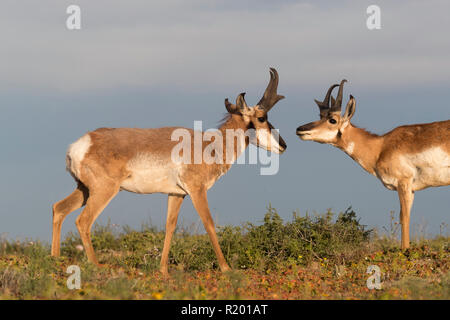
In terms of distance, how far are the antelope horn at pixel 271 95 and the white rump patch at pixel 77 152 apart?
420 centimetres

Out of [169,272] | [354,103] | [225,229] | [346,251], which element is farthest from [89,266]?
[354,103]

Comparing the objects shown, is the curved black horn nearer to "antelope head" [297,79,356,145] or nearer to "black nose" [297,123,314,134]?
"antelope head" [297,79,356,145]

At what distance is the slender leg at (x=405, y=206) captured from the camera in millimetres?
14203

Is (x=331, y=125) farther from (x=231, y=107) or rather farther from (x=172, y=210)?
(x=172, y=210)

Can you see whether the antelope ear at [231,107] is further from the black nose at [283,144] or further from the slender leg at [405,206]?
the slender leg at [405,206]

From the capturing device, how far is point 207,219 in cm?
1256

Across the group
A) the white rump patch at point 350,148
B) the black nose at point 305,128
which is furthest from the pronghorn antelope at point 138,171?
the white rump patch at point 350,148

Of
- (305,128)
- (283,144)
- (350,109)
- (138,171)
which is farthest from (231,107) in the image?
(350,109)

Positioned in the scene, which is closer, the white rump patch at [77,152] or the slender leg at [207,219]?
the slender leg at [207,219]

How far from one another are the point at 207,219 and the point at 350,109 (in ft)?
17.1

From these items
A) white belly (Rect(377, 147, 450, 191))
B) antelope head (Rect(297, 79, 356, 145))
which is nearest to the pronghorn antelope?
antelope head (Rect(297, 79, 356, 145))

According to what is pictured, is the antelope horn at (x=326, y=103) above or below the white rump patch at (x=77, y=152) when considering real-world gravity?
above

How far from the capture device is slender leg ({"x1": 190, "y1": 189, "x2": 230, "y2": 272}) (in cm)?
1253
